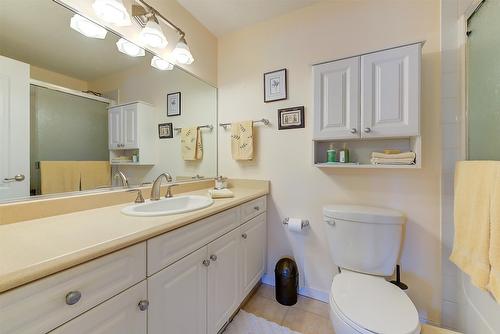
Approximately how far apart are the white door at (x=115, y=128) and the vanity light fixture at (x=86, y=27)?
0.40m

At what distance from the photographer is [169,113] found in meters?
1.63

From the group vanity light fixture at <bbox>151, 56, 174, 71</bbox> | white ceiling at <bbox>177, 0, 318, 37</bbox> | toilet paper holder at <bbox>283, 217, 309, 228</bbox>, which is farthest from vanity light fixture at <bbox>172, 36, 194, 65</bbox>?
toilet paper holder at <bbox>283, 217, 309, 228</bbox>

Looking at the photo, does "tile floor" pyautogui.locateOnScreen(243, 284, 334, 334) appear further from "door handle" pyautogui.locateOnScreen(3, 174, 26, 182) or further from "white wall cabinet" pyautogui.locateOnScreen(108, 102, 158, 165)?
"door handle" pyautogui.locateOnScreen(3, 174, 26, 182)

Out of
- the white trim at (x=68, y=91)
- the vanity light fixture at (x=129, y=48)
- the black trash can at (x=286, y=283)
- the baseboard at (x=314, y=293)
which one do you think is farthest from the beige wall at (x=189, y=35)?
the baseboard at (x=314, y=293)

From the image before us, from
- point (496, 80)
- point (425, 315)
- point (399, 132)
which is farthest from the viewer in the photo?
point (425, 315)

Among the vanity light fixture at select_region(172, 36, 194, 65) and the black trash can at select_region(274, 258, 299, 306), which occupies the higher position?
the vanity light fixture at select_region(172, 36, 194, 65)

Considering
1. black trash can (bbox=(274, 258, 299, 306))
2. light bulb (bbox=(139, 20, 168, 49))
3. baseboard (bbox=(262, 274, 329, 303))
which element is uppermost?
light bulb (bbox=(139, 20, 168, 49))

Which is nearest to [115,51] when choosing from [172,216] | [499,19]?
[172,216]

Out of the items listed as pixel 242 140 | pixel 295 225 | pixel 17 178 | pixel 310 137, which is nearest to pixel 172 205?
pixel 17 178

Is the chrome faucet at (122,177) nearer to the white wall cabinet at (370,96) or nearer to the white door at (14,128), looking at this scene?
the white door at (14,128)

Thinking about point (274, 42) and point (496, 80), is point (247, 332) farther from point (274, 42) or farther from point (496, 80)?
point (274, 42)

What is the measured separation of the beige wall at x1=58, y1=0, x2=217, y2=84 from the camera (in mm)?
1256

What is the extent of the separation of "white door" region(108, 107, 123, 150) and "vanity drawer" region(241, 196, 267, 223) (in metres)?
0.88

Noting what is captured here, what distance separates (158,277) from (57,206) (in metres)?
0.62
